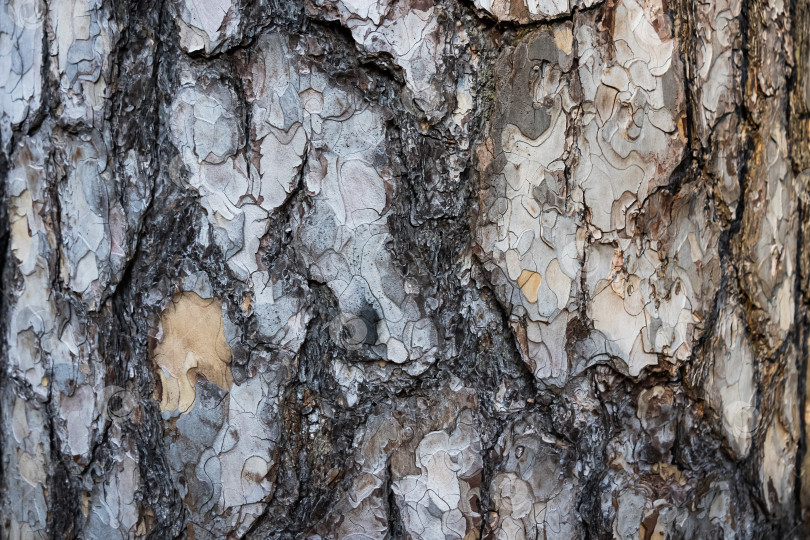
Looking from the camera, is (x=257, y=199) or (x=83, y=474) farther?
(x=83, y=474)

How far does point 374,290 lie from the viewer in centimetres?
80

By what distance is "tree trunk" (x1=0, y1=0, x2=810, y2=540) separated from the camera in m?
0.78

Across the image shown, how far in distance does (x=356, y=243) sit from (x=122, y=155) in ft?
1.08

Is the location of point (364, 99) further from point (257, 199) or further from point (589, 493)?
point (589, 493)

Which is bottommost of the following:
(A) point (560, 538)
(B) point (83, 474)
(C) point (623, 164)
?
(A) point (560, 538)

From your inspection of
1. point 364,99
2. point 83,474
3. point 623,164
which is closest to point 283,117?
point 364,99

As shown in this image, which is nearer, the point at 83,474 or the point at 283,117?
the point at 283,117

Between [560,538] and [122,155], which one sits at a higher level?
[122,155]

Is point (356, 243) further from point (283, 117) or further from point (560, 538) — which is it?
point (560, 538)

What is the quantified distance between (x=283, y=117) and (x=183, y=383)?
1.21ft

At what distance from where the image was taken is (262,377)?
81 cm

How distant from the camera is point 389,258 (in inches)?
31.4

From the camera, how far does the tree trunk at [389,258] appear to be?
0.78m

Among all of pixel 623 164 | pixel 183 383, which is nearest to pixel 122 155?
pixel 183 383
